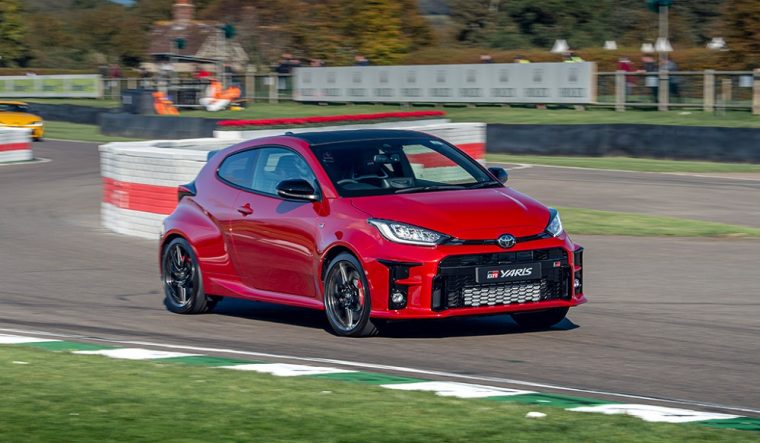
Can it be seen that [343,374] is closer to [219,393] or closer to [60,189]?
[219,393]

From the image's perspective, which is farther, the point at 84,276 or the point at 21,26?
the point at 21,26

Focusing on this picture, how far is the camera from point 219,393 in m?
7.40

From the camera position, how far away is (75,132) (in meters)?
47.4

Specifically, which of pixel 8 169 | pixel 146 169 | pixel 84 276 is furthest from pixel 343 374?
pixel 8 169

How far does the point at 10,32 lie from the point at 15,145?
88975mm

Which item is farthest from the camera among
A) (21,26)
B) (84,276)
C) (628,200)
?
(21,26)

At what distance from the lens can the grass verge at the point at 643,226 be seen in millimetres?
16902

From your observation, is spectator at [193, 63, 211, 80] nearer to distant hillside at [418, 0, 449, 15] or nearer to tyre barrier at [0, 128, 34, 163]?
tyre barrier at [0, 128, 34, 163]

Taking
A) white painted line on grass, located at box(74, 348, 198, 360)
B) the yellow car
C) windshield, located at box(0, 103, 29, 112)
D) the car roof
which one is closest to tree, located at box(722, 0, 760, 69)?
the yellow car

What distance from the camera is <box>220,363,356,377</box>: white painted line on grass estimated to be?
813 centimetres

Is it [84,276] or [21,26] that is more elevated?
[21,26]

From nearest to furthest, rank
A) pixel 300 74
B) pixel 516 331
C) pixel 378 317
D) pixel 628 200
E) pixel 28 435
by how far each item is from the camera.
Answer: pixel 28 435 → pixel 378 317 → pixel 516 331 → pixel 628 200 → pixel 300 74

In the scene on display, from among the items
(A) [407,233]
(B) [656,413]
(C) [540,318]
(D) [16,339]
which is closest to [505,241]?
(A) [407,233]

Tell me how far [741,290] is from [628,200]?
948cm
